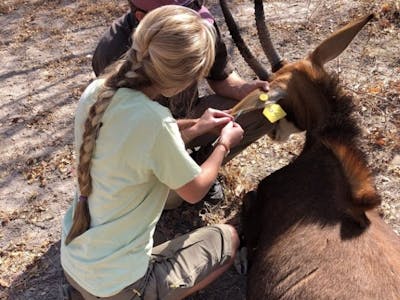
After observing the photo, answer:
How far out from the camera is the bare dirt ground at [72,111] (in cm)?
450

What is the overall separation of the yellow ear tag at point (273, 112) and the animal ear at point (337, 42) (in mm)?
464

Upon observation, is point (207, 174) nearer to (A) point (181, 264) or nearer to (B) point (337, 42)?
(A) point (181, 264)

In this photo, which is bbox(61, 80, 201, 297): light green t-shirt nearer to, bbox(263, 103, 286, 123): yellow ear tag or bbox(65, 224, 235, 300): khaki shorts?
bbox(65, 224, 235, 300): khaki shorts

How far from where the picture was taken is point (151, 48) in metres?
2.79

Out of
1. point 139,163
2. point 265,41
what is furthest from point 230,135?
point 265,41

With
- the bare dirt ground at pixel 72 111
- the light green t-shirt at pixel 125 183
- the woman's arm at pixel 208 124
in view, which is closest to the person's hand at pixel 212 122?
the woman's arm at pixel 208 124

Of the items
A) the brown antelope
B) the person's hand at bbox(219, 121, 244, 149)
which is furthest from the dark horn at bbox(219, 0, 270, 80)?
the person's hand at bbox(219, 121, 244, 149)

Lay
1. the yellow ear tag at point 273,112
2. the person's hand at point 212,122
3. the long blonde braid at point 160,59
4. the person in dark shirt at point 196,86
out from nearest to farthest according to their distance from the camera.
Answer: the long blonde braid at point 160,59 → the person's hand at point 212,122 → the yellow ear tag at point 273,112 → the person in dark shirt at point 196,86

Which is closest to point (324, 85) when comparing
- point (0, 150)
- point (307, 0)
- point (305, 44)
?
point (305, 44)

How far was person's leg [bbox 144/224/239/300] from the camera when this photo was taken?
3.37 m

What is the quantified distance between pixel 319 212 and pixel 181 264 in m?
0.90

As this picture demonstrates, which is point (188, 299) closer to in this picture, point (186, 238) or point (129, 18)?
point (186, 238)

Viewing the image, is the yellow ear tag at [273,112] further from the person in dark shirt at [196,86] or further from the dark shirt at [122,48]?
the dark shirt at [122,48]

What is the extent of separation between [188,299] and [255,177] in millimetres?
1370
